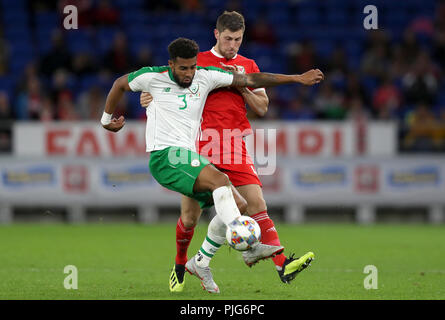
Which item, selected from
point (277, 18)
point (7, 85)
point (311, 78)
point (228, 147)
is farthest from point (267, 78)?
point (277, 18)

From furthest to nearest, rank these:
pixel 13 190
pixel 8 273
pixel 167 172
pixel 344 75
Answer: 1. pixel 344 75
2. pixel 13 190
3. pixel 8 273
4. pixel 167 172

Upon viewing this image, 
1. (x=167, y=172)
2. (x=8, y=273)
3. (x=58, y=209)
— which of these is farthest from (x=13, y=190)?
(x=167, y=172)

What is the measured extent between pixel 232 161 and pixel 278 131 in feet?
27.1

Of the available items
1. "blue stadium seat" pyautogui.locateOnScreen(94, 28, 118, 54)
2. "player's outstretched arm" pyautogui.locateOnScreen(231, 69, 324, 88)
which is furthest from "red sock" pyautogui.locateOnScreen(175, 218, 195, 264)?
"blue stadium seat" pyautogui.locateOnScreen(94, 28, 118, 54)

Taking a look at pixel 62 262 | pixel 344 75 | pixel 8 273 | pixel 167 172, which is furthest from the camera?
pixel 344 75

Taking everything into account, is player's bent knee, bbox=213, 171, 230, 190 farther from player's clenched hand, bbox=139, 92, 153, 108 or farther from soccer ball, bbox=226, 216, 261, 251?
player's clenched hand, bbox=139, 92, 153, 108

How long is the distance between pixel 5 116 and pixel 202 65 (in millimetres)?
9405

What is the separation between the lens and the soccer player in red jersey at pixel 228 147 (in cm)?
717

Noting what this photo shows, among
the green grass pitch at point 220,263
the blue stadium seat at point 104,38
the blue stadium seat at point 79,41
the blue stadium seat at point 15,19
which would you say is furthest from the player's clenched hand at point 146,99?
the blue stadium seat at point 15,19

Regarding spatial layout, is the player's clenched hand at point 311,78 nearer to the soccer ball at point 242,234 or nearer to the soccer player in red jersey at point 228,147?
the soccer player in red jersey at point 228,147

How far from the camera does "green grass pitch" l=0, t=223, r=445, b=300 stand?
689 cm

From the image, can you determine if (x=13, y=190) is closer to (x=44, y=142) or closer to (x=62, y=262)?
(x=44, y=142)

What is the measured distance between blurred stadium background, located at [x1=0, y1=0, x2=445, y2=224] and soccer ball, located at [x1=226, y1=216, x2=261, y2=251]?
29.6ft

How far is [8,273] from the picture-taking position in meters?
8.18
